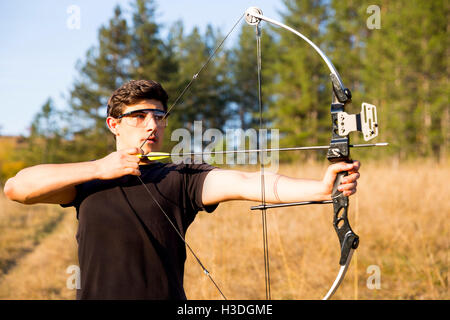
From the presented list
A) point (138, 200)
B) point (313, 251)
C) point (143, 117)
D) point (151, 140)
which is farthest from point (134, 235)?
point (313, 251)

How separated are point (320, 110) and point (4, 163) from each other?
20589mm

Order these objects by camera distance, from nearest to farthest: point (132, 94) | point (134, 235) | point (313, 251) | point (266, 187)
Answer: point (134, 235), point (266, 187), point (132, 94), point (313, 251)

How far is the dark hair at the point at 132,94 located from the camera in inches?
73.0

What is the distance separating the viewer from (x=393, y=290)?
453 centimetres

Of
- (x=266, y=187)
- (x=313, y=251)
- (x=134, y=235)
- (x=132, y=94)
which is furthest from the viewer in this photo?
(x=313, y=251)

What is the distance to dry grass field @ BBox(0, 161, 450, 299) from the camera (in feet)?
15.2

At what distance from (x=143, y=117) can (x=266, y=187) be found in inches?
23.6

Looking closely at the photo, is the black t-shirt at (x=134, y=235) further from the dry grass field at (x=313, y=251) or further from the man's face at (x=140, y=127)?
the dry grass field at (x=313, y=251)

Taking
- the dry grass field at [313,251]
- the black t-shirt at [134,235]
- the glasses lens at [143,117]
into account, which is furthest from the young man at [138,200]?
the dry grass field at [313,251]

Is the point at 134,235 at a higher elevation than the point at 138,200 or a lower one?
lower

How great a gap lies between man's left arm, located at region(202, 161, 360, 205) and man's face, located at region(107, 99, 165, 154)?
0.30m

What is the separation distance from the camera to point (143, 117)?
1.88 m

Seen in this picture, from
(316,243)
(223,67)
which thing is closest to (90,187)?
(316,243)

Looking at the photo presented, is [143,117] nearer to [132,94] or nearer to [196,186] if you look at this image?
[132,94]
